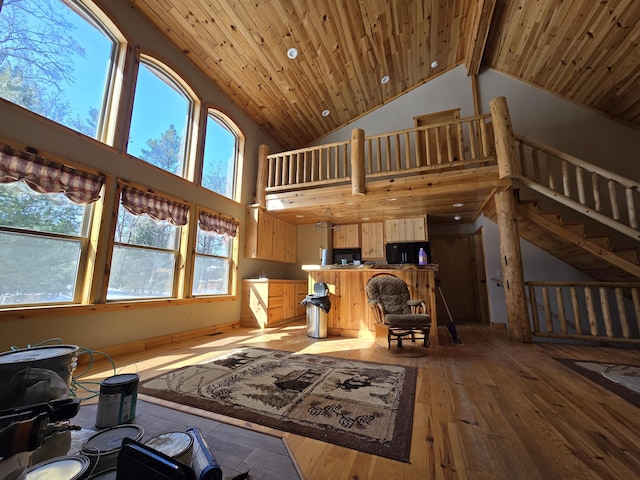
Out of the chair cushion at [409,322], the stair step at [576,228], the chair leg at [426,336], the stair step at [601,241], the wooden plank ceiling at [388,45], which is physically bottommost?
the chair leg at [426,336]

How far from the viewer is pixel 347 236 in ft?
21.0

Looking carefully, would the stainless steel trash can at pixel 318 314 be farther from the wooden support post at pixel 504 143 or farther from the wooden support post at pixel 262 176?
the wooden support post at pixel 504 143

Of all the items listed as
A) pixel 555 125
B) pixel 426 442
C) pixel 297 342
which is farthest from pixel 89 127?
pixel 555 125

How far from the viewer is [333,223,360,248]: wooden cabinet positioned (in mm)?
6305

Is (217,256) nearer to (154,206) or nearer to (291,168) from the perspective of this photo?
(154,206)

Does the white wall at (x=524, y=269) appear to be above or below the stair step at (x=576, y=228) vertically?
below

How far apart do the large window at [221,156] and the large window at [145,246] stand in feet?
3.20

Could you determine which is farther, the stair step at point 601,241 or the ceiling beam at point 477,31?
the ceiling beam at point 477,31

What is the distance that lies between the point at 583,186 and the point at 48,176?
648 centimetres

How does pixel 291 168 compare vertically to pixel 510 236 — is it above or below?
above

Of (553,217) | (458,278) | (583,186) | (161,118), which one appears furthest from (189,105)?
(458,278)

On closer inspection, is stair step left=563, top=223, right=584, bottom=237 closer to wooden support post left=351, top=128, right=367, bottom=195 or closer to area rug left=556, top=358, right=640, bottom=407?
area rug left=556, top=358, right=640, bottom=407

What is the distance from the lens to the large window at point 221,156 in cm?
468

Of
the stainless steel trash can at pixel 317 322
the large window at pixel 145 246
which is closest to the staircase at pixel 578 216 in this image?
the stainless steel trash can at pixel 317 322
